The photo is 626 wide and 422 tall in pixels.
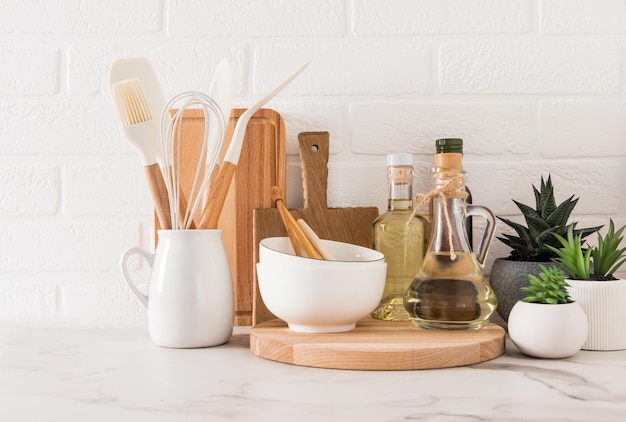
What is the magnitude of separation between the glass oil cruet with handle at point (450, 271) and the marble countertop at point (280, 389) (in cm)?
8

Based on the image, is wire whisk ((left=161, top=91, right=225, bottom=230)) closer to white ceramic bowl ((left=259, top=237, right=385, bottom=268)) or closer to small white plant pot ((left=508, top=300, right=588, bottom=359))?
white ceramic bowl ((left=259, top=237, right=385, bottom=268))

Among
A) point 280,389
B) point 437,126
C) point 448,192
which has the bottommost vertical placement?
point 280,389

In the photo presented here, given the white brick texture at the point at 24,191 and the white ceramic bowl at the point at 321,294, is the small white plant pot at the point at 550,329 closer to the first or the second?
the white ceramic bowl at the point at 321,294

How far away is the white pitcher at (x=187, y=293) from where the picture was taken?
2.61ft

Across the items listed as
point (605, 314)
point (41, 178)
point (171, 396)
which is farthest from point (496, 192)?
point (41, 178)

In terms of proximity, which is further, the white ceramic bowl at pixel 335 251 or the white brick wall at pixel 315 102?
the white brick wall at pixel 315 102

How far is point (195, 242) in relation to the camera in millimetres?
809

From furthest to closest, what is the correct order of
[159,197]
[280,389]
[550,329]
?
[159,197] → [550,329] → [280,389]

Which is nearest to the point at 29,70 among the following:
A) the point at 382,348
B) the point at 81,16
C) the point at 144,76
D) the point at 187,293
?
the point at 81,16

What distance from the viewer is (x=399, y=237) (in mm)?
924

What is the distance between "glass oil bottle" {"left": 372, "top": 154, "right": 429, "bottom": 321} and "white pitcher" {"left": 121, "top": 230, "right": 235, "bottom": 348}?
246 millimetres

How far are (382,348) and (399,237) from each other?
255 mm

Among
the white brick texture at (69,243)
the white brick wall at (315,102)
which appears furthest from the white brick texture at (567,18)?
the white brick texture at (69,243)

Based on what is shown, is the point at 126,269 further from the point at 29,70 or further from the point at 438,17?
the point at 438,17
